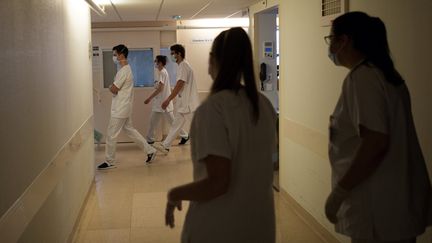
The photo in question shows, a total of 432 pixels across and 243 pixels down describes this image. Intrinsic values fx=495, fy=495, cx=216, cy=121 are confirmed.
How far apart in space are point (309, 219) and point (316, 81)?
47.2 inches

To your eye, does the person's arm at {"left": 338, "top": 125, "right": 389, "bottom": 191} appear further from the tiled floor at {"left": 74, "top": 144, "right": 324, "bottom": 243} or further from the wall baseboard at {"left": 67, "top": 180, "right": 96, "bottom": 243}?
the wall baseboard at {"left": 67, "top": 180, "right": 96, "bottom": 243}

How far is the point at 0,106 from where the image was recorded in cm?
194

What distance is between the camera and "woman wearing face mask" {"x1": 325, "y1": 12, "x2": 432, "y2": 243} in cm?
182

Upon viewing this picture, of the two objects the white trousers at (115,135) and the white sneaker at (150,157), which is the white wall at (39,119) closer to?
the white trousers at (115,135)

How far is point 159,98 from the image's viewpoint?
334 inches

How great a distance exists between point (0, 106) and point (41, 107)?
80 cm

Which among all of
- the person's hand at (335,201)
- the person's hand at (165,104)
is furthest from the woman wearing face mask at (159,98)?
the person's hand at (335,201)

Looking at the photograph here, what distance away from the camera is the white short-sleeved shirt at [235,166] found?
64.3 inches

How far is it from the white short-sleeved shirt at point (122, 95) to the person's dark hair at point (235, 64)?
201 inches

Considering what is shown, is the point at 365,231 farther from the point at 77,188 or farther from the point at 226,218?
the point at 77,188

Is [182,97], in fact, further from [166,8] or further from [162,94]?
[166,8]

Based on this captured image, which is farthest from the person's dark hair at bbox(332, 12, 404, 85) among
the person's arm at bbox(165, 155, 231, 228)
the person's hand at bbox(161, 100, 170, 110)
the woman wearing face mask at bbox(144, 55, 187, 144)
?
the woman wearing face mask at bbox(144, 55, 187, 144)

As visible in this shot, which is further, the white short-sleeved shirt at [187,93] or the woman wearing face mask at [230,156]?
the white short-sleeved shirt at [187,93]

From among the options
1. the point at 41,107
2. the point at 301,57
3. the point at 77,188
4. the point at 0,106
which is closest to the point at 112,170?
the point at 77,188
